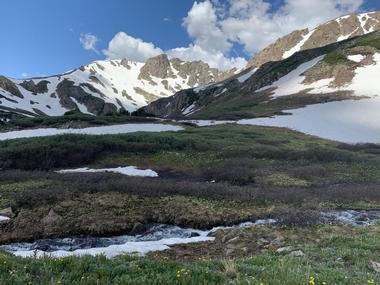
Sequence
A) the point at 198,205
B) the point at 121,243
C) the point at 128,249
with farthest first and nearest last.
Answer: the point at 198,205, the point at 121,243, the point at 128,249

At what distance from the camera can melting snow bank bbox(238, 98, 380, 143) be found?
68.9 meters

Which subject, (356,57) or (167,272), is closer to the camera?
(167,272)

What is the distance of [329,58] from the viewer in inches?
4919

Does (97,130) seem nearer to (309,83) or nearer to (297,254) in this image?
(297,254)

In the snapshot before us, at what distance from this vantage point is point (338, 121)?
252 feet

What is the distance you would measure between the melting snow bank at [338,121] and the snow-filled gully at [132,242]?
153ft

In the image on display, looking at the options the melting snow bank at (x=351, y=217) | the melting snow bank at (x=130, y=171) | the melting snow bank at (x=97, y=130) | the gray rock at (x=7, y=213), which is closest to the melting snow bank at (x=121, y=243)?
the gray rock at (x=7, y=213)

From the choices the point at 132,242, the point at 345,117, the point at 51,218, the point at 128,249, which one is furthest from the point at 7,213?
the point at 345,117

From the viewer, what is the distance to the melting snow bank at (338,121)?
68875 millimetres

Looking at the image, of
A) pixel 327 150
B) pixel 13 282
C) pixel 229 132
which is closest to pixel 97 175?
pixel 13 282

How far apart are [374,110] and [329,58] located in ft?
158

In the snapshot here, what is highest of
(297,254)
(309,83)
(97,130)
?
(309,83)

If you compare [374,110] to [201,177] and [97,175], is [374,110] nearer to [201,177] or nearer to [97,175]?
[201,177]

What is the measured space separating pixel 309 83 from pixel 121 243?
107437mm
